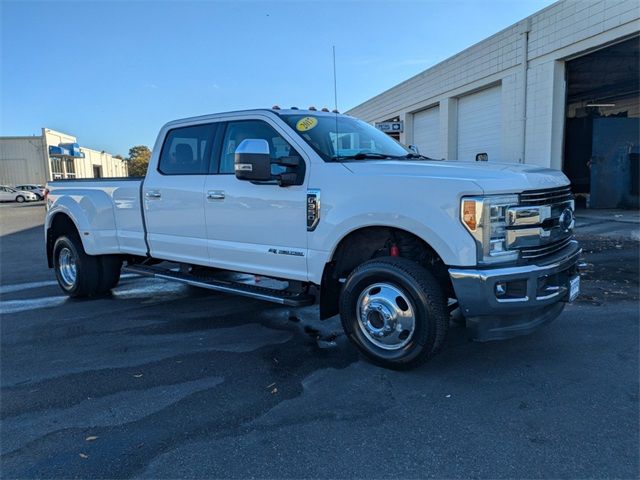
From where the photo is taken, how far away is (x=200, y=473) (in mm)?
2525

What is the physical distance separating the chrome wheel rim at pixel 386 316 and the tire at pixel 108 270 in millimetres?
4231

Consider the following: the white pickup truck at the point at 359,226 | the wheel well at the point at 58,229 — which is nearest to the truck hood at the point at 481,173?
the white pickup truck at the point at 359,226

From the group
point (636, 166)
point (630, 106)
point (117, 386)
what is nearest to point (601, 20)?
point (636, 166)

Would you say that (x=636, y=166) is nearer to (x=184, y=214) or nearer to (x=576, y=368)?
(x=576, y=368)

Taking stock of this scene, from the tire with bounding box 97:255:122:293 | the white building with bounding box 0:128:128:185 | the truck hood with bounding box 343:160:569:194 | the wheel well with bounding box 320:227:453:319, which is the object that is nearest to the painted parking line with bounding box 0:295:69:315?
the tire with bounding box 97:255:122:293

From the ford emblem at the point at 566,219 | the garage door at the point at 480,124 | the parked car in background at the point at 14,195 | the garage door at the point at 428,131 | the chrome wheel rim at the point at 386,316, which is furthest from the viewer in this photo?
the parked car in background at the point at 14,195

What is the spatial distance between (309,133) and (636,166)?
1375cm

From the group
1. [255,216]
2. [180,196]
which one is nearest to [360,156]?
[255,216]

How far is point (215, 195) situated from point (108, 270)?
2.76m

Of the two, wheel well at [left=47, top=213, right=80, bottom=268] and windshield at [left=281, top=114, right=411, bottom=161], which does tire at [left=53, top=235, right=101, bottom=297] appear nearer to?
wheel well at [left=47, top=213, right=80, bottom=268]

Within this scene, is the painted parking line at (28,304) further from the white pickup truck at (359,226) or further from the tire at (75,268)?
the white pickup truck at (359,226)

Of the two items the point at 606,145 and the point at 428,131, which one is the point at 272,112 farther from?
the point at 428,131

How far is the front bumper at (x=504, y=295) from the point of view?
128 inches

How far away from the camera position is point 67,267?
6621 mm
